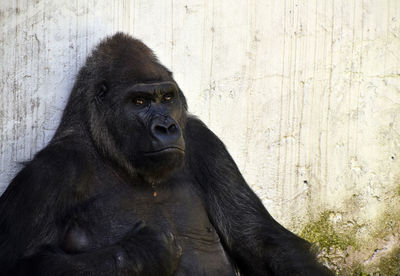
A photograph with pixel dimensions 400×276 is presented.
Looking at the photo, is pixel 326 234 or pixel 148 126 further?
pixel 326 234

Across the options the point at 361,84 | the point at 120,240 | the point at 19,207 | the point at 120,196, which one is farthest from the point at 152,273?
the point at 361,84

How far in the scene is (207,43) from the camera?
470cm

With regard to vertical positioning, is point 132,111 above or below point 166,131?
above

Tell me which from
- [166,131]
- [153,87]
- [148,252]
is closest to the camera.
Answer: [148,252]

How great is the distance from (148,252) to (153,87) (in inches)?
38.3

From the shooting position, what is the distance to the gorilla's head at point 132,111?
3607 mm

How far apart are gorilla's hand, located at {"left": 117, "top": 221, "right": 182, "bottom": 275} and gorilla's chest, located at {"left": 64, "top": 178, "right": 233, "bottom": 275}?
0.28 feet

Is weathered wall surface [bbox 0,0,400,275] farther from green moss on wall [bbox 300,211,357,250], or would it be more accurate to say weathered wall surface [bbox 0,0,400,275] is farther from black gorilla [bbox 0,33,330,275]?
black gorilla [bbox 0,33,330,275]

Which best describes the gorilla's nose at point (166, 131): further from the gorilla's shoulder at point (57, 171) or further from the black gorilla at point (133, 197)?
the gorilla's shoulder at point (57, 171)

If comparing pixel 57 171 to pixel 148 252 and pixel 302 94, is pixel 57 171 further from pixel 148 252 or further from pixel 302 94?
pixel 302 94

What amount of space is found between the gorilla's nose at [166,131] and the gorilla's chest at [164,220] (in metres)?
0.44

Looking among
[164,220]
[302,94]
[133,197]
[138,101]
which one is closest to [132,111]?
[138,101]

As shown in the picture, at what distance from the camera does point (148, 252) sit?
3443 millimetres

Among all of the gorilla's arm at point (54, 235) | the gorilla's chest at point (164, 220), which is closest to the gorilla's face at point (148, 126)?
the gorilla's chest at point (164, 220)
